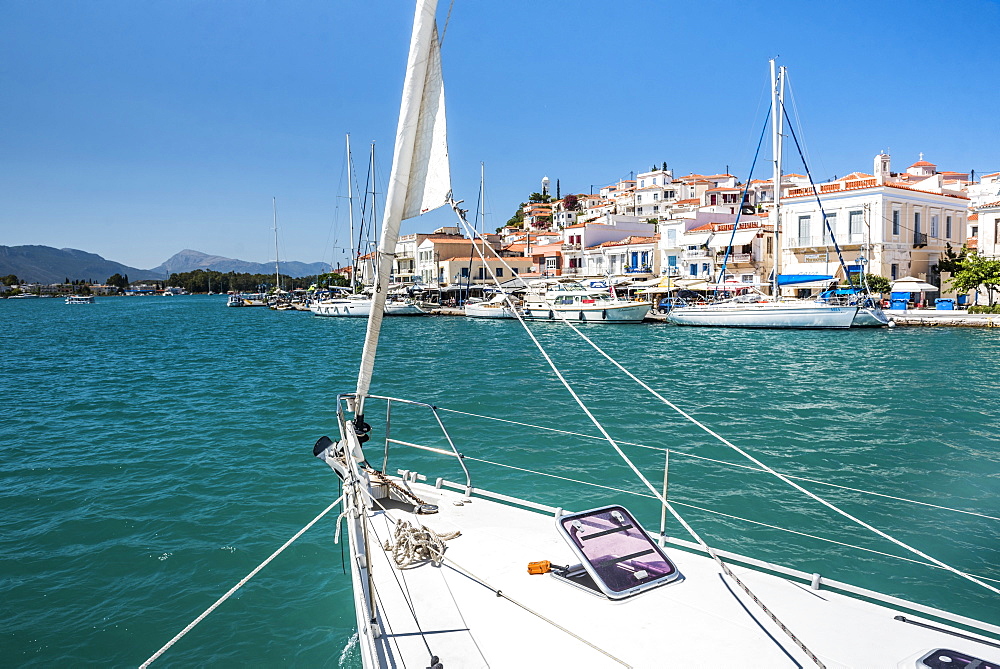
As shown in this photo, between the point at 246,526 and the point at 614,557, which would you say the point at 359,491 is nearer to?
the point at 614,557

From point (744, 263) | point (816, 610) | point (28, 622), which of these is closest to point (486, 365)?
point (28, 622)

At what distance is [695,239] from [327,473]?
54173 millimetres

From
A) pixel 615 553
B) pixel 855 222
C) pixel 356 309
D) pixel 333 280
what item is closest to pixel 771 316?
pixel 855 222

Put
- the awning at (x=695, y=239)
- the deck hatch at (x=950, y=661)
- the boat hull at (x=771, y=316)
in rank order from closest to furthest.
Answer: the deck hatch at (x=950, y=661)
the boat hull at (x=771, y=316)
the awning at (x=695, y=239)

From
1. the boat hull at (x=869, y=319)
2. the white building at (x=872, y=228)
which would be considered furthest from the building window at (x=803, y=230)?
the boat hull at (x=869, y=319)

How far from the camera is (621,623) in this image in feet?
15.1

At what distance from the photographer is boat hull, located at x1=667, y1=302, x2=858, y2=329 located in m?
40.8

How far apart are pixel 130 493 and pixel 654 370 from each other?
1947cm

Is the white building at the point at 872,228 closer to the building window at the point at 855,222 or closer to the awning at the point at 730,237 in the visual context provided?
the building window at the point at 855,222

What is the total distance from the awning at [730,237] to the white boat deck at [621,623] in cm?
5397

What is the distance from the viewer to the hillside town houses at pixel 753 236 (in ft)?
161

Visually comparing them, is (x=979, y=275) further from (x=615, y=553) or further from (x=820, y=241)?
(x=615, y=553)

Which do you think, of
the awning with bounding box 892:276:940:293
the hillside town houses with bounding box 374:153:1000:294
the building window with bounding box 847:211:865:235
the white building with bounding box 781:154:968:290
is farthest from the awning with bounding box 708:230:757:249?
the awning with bounding box 892:276:940:293

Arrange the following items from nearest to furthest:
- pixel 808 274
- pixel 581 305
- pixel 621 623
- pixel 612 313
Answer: pixel 621 623
pixel 808 274
pixel 612 313
pixel 581 305
